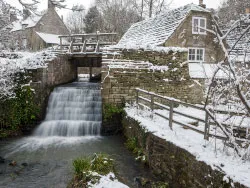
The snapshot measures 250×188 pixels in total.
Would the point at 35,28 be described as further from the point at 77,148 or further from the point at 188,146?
the point at 188,146

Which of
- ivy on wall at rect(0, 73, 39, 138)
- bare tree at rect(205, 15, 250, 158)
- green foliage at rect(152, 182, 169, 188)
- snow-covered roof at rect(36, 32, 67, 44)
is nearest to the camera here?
bare tree at rect(205, 15, 250, 158)

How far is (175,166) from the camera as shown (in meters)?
5.95

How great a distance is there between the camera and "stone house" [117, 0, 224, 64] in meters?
17.1

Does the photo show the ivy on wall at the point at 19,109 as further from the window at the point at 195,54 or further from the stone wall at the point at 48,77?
the window at the point at 195,54

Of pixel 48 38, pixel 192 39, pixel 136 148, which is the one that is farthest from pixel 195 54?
pixel 48 38

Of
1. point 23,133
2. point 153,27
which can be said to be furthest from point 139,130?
point 153,27

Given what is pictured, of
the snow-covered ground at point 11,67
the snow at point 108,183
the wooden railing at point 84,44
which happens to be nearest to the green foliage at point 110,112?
the snow-covered ground at point 11,67

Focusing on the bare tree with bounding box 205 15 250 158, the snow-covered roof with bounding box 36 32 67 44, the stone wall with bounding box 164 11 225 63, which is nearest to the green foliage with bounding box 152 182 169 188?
the bare tree with bounding box 205 15 250 158

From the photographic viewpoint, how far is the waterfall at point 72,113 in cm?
1119

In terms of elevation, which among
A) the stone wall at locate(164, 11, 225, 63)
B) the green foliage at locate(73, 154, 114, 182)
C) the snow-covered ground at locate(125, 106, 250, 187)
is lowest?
the green foliage at locate(73, 154, 114, 182)

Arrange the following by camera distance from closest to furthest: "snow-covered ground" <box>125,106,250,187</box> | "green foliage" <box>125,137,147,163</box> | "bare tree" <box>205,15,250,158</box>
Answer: "bare tree" <box>205,15,250,158</box>
"snow-covered ground" <box>125,106,250,187</box>
"green foliage" <box>125,137,147,163</box>

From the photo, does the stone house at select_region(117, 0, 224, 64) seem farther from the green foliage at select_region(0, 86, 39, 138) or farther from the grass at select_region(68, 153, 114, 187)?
the grass at select_region(68, 153, 114, 187)

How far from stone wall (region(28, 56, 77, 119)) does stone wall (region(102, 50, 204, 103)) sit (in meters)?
3.26

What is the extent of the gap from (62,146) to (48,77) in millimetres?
4863
